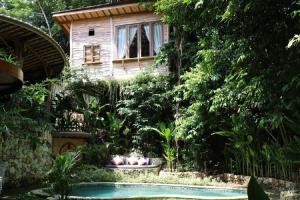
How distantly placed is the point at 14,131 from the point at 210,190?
17.3 ft

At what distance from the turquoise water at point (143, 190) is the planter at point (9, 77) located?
4022 millimetres

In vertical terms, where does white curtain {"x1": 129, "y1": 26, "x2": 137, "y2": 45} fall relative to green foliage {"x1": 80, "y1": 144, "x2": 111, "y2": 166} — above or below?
above

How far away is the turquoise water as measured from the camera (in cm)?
954

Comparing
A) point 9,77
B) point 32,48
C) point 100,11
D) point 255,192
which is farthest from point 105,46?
point 255,192

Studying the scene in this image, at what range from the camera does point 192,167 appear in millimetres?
13039

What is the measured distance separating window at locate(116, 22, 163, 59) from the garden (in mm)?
875

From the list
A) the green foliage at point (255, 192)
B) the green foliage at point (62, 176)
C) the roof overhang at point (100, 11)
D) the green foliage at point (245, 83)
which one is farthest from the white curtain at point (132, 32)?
the green foliage at point (255, 192)

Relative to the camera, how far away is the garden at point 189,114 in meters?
8.43

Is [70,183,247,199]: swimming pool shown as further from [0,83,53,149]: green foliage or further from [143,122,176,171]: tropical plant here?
[143,122,176,171]: tropical plant

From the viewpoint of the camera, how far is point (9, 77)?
533cm

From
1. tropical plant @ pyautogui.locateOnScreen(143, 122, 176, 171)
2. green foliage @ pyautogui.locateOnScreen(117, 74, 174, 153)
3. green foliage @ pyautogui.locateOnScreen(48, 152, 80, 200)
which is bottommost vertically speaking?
green foliage @ pyautogui.locateOnScreen(48, 152, 80, 200)

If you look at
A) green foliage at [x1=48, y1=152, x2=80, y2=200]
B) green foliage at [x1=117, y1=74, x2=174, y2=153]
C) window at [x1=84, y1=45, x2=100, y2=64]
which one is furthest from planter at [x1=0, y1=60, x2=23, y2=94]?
window at [x1=84, y1=45, x2=100, y2=64]

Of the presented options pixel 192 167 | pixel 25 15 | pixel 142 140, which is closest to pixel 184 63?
pixel 142 140

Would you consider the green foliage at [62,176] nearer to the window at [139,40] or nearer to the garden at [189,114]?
the garden at [189,114]
